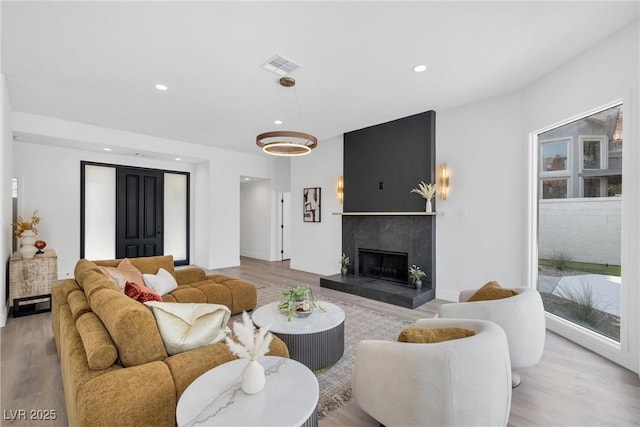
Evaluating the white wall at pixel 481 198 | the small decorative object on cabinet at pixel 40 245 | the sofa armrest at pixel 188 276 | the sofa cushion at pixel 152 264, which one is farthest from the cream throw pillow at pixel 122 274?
Answer: the white wall at pixel 481 198

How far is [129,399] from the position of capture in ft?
4.53

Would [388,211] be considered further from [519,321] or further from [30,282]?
[30,282]

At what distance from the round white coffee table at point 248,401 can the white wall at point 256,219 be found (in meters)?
7.10

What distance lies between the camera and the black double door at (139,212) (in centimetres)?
646

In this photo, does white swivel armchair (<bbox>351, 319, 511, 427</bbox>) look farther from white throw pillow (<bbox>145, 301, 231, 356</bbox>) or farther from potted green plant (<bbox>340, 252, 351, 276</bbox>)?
potted green plant (<bbox>340, 252, 351, 276</bbox>)

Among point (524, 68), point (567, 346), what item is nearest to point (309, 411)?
point (567, 346)

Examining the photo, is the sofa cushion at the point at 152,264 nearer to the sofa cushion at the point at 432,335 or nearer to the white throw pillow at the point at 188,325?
the white throw pillow at the point at 188,325

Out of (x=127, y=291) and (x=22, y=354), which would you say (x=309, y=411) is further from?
(x=22, y=354)

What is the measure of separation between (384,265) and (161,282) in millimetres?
3725

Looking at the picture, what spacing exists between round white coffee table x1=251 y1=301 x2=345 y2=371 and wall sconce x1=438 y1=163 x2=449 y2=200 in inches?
113

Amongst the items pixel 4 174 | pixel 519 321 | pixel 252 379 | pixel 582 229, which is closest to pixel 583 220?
pixel 582 229

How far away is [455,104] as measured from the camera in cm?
449

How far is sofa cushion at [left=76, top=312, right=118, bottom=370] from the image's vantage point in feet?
4.87

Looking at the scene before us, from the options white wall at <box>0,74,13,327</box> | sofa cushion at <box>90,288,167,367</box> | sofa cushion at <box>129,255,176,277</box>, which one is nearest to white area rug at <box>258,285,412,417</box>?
sofa cushion at <box>90,288,167,367</box>
